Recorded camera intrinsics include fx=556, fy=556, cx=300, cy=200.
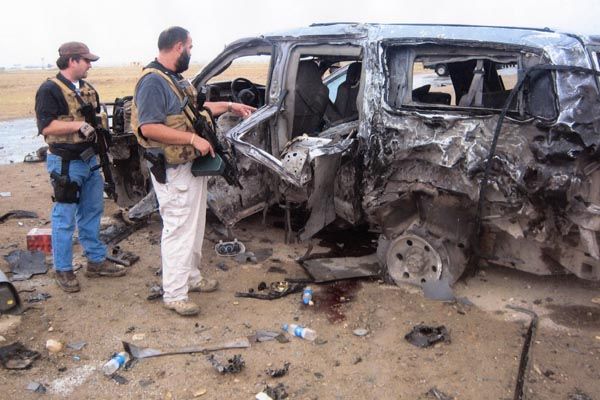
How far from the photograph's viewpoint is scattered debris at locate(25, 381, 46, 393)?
308cm

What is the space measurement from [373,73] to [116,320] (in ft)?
8.51

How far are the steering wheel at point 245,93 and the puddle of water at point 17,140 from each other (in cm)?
568

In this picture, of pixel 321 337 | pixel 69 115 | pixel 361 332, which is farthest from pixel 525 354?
pixel 69 115

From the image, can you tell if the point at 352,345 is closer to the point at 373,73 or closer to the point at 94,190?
the point at 373,73

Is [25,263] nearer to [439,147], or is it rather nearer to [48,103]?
[48,103]

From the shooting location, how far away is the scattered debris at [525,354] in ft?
9.75

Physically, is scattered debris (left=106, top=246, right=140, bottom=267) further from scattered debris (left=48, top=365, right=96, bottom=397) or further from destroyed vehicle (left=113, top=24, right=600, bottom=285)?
scattered debris (left=48, top=365, right=96, bottom=397)

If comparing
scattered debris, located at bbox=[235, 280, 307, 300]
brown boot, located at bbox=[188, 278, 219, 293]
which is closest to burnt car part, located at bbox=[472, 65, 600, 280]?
scattered debris, located at bbox=[235, 280, 307, 300]

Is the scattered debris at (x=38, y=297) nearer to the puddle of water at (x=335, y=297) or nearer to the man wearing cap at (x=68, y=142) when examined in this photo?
the man wearing cap at (x=68, y=142)

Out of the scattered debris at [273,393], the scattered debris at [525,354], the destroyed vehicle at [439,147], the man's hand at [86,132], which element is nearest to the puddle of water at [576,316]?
the scattered debris at [525,354]

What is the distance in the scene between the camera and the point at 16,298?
3.93 metres

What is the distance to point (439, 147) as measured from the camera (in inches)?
A: 148

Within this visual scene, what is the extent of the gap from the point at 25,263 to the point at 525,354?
13.1ft

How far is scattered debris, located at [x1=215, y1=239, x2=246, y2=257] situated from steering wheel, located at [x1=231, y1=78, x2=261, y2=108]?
4.83 ft
